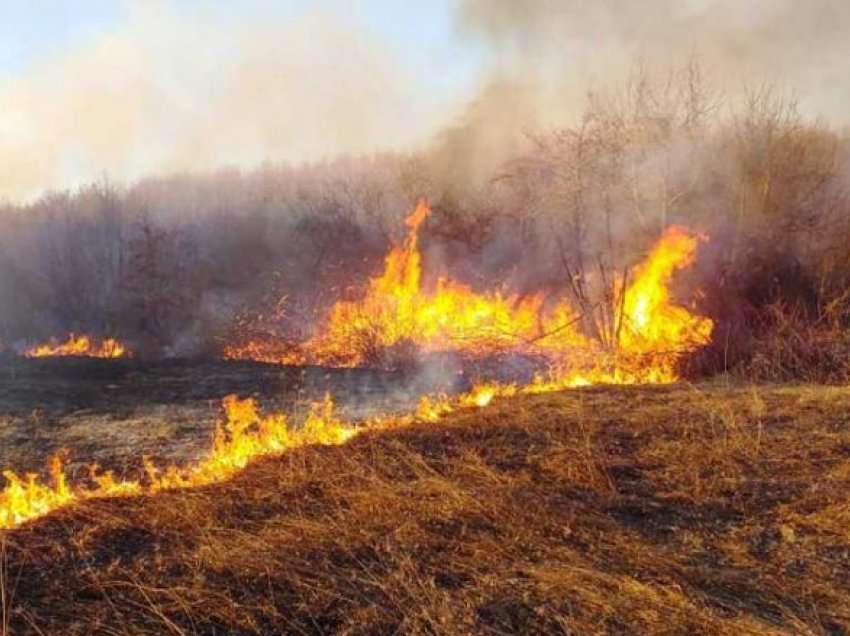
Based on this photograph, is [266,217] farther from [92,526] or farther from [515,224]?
[92,526]

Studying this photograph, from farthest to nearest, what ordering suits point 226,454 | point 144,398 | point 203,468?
point 144,398, point 226,454, point 203,468

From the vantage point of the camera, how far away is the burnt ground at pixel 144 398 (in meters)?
7.97

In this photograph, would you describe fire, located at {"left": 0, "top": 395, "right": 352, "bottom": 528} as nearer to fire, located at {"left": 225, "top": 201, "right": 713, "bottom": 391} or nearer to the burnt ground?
the burnt ground

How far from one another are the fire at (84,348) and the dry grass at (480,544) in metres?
12.2

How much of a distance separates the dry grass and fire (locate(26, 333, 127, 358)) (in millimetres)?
12236

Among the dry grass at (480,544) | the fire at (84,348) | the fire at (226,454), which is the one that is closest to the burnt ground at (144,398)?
the fire at (226,454)

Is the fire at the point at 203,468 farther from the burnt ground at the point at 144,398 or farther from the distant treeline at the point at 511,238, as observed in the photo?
the distant treeline at the point at 511,238

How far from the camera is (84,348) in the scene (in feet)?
58.9

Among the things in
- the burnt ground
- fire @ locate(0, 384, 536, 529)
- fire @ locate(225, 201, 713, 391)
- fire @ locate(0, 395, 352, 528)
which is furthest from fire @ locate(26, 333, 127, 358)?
fire @ locate(0, 395, 352, 528)

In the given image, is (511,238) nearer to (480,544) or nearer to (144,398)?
(144,398)

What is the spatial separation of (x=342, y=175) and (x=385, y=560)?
2428 cm

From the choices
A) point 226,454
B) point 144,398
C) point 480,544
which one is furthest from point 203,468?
point 144,398

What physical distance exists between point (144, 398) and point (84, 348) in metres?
8.25

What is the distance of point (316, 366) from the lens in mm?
13664
